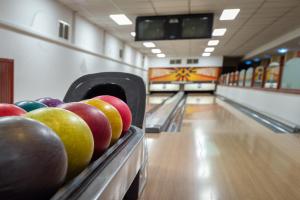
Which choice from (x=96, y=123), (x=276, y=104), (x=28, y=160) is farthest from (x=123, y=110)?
(x=276, y=104)

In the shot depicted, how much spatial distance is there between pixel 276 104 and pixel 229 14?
2278 mm

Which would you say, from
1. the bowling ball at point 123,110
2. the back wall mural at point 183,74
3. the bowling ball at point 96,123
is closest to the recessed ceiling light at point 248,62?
the back wall mural at point 183,74

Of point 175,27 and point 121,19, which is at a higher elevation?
point 121,19

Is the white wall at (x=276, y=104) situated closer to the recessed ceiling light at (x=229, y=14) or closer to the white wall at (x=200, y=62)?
the recessed ceiling light at (x=229, y=14)

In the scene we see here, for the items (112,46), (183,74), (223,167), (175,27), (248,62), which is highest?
(248,62)

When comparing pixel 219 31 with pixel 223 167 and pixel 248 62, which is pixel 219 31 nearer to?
pixel 223 167

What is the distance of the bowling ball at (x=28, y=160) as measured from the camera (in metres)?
0.46

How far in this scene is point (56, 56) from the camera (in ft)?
15.3

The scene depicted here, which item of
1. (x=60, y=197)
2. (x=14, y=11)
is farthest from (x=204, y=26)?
(x=60, y=197)

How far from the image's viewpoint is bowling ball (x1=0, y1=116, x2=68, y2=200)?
465 millimetres

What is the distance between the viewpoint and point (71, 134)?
698 millimetres

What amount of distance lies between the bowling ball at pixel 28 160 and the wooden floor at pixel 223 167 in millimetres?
946

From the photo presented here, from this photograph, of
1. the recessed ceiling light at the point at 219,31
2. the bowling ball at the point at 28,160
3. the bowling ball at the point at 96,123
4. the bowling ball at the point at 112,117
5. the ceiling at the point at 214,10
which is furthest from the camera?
the recessed ceiling light at the point at 219,31

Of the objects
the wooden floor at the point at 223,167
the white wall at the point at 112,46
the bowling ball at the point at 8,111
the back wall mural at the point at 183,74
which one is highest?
the white wall at the point at 112,46
